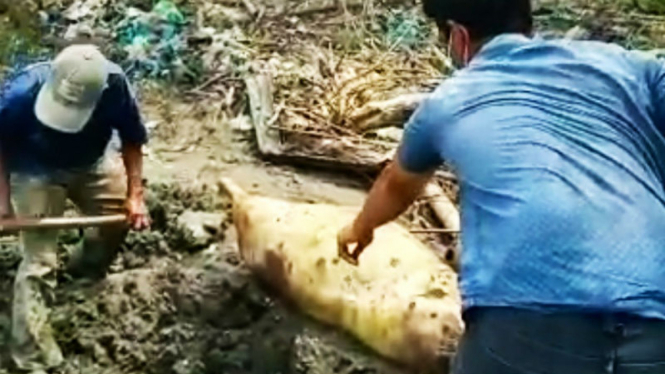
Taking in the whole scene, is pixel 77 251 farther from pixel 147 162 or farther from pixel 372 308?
pixel 372 308

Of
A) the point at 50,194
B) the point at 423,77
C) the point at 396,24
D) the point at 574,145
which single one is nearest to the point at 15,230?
the point at 50,194

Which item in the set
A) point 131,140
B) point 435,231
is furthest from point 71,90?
point 435,231

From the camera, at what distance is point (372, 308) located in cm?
507

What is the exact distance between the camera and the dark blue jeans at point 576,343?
316 cm

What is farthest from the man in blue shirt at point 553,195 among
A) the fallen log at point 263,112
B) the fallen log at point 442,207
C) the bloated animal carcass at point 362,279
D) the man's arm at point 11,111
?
the fallen log at point 263,112

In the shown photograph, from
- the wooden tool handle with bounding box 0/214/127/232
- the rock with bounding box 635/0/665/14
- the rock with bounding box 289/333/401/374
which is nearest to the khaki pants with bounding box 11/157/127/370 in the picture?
the wooden tool handle with bounding box 0/214/127/232

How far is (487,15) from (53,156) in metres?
2.57

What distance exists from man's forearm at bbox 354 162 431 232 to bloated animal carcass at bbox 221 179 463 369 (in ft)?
3.38

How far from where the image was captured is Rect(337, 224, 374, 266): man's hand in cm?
388

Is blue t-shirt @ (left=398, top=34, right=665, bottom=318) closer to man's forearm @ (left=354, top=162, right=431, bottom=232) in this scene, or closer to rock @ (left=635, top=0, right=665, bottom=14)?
man's forearm @ (left=354, top=162, right=431, bottom=232)

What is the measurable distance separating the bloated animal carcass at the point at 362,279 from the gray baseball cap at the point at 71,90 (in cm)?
90

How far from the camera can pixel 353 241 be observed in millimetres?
3941

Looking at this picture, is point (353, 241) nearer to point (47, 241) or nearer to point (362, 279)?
point (362, 279)

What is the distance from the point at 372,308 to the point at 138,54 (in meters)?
3.61
